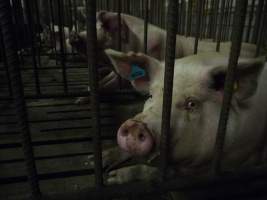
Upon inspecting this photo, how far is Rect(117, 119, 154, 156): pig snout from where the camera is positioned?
3.01 ft

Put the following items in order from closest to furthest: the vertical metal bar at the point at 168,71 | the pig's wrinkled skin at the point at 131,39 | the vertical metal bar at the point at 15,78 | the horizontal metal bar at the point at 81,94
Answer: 1. the vertical metal bar at the point at 15,78
2. the vertical metal bar at the point at 168,71
3. the horizontal metal bar at the point at 81,94
4. the pig's wrinkled skin at the point at 131,39

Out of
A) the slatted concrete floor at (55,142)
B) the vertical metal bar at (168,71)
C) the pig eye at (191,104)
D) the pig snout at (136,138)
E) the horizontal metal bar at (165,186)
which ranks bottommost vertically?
the slatted concrete floor at (55,142)

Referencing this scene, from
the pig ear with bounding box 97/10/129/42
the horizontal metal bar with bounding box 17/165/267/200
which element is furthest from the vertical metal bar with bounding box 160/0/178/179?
the pig ear with bounding box 97/10/129/42

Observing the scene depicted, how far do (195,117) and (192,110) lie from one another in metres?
0.03

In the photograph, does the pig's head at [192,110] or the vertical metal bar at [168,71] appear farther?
the pig's head at [192,110]

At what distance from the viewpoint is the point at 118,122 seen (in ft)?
5.70

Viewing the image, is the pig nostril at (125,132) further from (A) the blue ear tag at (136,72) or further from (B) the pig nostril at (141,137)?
(A) the blue ear tag at (136,72)

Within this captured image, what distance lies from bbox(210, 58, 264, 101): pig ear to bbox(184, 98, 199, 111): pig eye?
10 centimetres

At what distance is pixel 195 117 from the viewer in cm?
108

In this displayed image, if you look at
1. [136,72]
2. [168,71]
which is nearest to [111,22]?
[136,72]

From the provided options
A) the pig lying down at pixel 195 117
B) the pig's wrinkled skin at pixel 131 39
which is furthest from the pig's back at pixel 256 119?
the pig's wrinkled skin at pixel 131 39

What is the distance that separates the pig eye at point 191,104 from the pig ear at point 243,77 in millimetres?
103

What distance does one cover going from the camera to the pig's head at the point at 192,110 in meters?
0.95

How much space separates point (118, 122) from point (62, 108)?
43 centimetres
